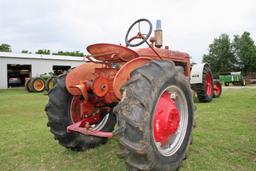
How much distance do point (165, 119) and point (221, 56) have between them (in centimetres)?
4278

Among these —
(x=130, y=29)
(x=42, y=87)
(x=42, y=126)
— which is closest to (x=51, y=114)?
(x=130, y=29)

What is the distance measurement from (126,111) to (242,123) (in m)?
3.57

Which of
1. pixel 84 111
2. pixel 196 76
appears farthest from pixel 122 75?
pixel 196 76

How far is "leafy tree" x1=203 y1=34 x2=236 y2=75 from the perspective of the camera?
1651 inches

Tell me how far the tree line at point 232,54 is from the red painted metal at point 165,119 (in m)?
39.7

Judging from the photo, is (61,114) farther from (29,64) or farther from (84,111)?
(29,64)

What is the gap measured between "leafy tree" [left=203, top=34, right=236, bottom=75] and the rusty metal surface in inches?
1597

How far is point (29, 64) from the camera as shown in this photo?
2656cm

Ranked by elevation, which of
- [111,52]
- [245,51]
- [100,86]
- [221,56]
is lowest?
[100,86]

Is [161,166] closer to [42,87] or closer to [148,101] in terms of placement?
[148,101]

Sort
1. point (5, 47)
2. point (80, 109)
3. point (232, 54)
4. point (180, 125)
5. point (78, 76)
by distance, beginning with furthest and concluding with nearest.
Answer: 1. point (5, 47)
2. point (232, 54)
3. point (80, 109)
4. point (78, 76)
5. point (180, 125)

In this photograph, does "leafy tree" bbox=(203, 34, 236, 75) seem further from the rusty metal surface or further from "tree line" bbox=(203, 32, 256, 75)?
the rusty metal surface

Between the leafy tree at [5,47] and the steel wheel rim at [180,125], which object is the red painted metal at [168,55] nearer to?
the steel wheel rim at [180,125]

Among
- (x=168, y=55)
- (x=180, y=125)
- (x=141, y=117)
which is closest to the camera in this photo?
(x=141, y=117)
